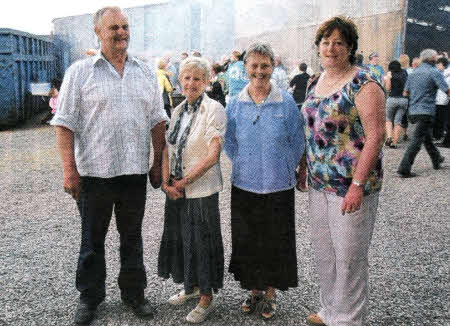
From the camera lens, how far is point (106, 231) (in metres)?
2.82

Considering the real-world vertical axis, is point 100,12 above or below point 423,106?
above

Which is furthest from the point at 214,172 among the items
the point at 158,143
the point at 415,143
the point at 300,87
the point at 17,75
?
the point at 17,75

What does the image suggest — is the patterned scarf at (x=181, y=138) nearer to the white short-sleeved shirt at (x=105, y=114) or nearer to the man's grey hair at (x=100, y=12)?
the white short-sleeved shirt at (x=105, y=114)

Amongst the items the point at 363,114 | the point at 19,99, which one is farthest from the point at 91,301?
the point at 19,99

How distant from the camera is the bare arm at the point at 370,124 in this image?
2.18 m

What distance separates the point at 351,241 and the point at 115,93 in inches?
59.7

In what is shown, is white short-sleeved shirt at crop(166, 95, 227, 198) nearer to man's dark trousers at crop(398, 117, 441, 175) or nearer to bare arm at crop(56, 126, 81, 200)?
bare arm at crop(56, 126, 81, 200)

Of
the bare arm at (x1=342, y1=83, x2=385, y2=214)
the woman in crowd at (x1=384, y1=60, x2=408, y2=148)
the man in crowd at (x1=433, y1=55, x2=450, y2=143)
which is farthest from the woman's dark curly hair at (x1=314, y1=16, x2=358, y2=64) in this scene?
the man in crowd at (x1=433, y1=55, x2=450, y2=143)

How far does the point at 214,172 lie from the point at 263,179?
1.00ft

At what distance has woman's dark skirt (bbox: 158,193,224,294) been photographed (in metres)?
2.78

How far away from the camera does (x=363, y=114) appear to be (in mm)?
2215

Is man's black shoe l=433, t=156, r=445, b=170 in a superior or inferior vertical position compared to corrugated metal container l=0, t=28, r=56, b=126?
inferior

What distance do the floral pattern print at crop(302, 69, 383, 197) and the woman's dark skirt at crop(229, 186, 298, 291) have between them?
36 cm

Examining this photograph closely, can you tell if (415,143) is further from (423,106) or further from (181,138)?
(181,138)
